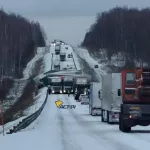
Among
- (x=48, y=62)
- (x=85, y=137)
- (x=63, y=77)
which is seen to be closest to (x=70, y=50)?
(x=48, y=62)

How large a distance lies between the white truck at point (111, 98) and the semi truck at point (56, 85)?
6443 centimetres

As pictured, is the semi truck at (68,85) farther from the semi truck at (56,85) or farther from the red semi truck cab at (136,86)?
the red semi truck cab at (136,86)

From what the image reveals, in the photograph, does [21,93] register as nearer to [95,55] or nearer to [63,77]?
[63,77]

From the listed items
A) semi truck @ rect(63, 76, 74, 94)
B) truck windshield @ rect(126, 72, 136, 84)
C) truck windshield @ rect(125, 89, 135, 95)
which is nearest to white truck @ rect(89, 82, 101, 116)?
truck windshield @ rect(126, 72, 136, 84)

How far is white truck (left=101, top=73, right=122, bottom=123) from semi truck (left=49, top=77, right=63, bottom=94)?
6443cm

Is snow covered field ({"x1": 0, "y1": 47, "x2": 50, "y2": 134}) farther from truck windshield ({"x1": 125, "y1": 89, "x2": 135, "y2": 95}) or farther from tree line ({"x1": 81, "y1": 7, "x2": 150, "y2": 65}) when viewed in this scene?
truck windshield ({"x1": 125, "y1": 89, "x2": 135, "y2": 95})

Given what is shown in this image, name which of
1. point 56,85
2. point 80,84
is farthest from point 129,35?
point 80,84

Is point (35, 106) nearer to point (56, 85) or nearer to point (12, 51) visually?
point (56, 85)

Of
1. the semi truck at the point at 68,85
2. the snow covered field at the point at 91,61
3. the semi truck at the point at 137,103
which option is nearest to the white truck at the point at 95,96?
the semi truck at the point at 137,103

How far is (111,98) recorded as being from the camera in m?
39.9

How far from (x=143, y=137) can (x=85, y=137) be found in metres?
2.46

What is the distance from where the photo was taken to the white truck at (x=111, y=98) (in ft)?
126

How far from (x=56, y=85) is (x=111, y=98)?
72.4 m

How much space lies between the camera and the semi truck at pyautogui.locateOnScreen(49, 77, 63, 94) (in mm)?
110287
